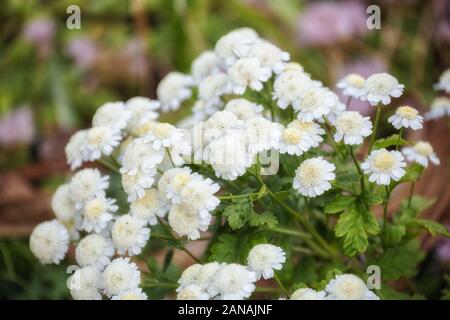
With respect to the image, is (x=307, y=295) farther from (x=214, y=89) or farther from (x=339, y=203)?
(x=214, y=89)

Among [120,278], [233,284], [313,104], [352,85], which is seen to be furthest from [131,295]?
[352,85]

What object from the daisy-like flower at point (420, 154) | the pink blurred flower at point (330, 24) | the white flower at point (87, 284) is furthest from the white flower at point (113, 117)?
the pink blurred flower at point (330, 24)

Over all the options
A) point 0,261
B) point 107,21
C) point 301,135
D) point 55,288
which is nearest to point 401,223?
point 301,135

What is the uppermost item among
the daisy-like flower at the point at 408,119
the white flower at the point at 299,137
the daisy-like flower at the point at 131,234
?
the daisy-like flower at the point at 408,119

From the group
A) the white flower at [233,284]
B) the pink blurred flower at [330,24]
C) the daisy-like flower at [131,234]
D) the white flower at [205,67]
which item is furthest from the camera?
the pink blurred flower at [330,24]

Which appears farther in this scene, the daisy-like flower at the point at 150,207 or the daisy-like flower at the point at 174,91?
the daisy-like flower at the point at 174,91

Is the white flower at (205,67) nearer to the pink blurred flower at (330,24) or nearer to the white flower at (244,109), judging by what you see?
the white flower at (244,109)

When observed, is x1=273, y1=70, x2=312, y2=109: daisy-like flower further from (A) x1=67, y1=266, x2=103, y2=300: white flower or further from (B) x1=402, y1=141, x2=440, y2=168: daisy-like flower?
(A) x1=67, y1=266, x2=103, y2=300: white flower

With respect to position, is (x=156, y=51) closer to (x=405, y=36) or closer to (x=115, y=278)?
(x=405, y=36)
